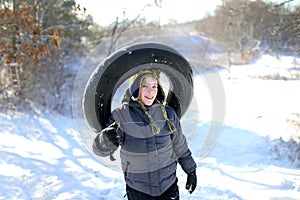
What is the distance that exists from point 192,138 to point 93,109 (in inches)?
34.0

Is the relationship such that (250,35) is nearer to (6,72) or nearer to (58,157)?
(6,72)

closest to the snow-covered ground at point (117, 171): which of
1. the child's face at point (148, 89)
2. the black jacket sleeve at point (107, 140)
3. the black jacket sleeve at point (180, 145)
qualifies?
the black jacket sleeve at point (180, 145)

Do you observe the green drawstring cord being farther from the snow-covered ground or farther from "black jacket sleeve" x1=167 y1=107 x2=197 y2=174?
the snow-covered ground

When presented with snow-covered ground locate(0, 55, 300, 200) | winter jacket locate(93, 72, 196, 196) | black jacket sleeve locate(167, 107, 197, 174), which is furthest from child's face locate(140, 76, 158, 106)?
snow-covered ground locate(0, 55, 300, 200)

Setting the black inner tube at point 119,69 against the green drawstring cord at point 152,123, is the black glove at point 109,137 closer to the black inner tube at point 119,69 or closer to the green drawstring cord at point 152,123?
the black inner tube at point 119,69

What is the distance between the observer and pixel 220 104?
2074 mm

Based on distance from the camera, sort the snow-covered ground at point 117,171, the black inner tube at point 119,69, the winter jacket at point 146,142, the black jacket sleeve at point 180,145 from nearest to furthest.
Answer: the black inner tube at point 119,69, the winter jacket at point 146,142, the black jacket sleeve at point 180,145, the snow-covered ground at point 117,171

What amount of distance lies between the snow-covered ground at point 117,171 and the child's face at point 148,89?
353 millimetres

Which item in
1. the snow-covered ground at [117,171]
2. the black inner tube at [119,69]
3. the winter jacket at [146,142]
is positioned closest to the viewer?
the black inner tube at [119,69]

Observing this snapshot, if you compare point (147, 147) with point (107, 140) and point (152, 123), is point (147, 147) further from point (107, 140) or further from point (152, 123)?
point (107, 140)

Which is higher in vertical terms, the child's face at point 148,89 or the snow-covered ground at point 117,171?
the child's face at point 148,89

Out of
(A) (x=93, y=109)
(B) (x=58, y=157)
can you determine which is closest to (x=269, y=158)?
(B) (x=58, y=157)

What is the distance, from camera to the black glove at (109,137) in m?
1.89

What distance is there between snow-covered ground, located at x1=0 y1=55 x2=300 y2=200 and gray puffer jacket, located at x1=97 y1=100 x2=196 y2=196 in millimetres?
308
